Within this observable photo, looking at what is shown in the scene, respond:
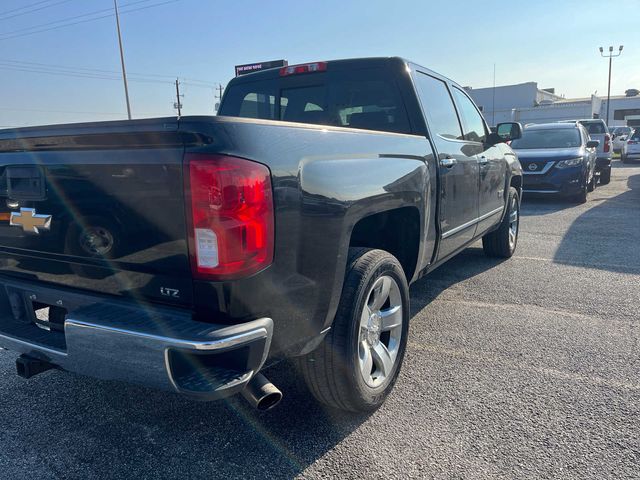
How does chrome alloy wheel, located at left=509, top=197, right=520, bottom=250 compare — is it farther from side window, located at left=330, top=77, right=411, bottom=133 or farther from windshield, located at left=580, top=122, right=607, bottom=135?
windshield, located at left=580, top=122, right=607, bottom=135

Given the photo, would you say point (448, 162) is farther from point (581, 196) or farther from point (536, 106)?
point (536, 106)

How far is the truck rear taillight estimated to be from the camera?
1.76m

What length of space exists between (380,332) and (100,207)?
1596 millimetres

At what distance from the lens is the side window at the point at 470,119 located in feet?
14.7

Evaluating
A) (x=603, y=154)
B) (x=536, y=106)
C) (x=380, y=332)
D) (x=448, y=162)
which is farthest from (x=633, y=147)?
(x=536, y=106)

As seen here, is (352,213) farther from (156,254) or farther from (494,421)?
(494,421)

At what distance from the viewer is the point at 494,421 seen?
2582 millimetres

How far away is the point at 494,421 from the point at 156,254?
6.26ft

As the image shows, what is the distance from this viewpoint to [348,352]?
2.38 meters

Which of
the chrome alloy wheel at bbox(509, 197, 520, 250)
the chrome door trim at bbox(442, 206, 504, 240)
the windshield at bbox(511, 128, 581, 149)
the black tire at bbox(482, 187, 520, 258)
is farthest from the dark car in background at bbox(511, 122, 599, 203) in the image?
the chrome door trim at bbox(442, 206, 504, 240)

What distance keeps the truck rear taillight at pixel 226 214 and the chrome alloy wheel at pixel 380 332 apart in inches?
34.4

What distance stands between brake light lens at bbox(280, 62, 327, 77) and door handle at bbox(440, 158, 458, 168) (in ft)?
3.82

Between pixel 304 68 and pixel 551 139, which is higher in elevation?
pixel 304 68

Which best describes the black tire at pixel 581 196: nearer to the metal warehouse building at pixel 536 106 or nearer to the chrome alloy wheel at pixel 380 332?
the chrome alloy wheel at pixel 380 332
